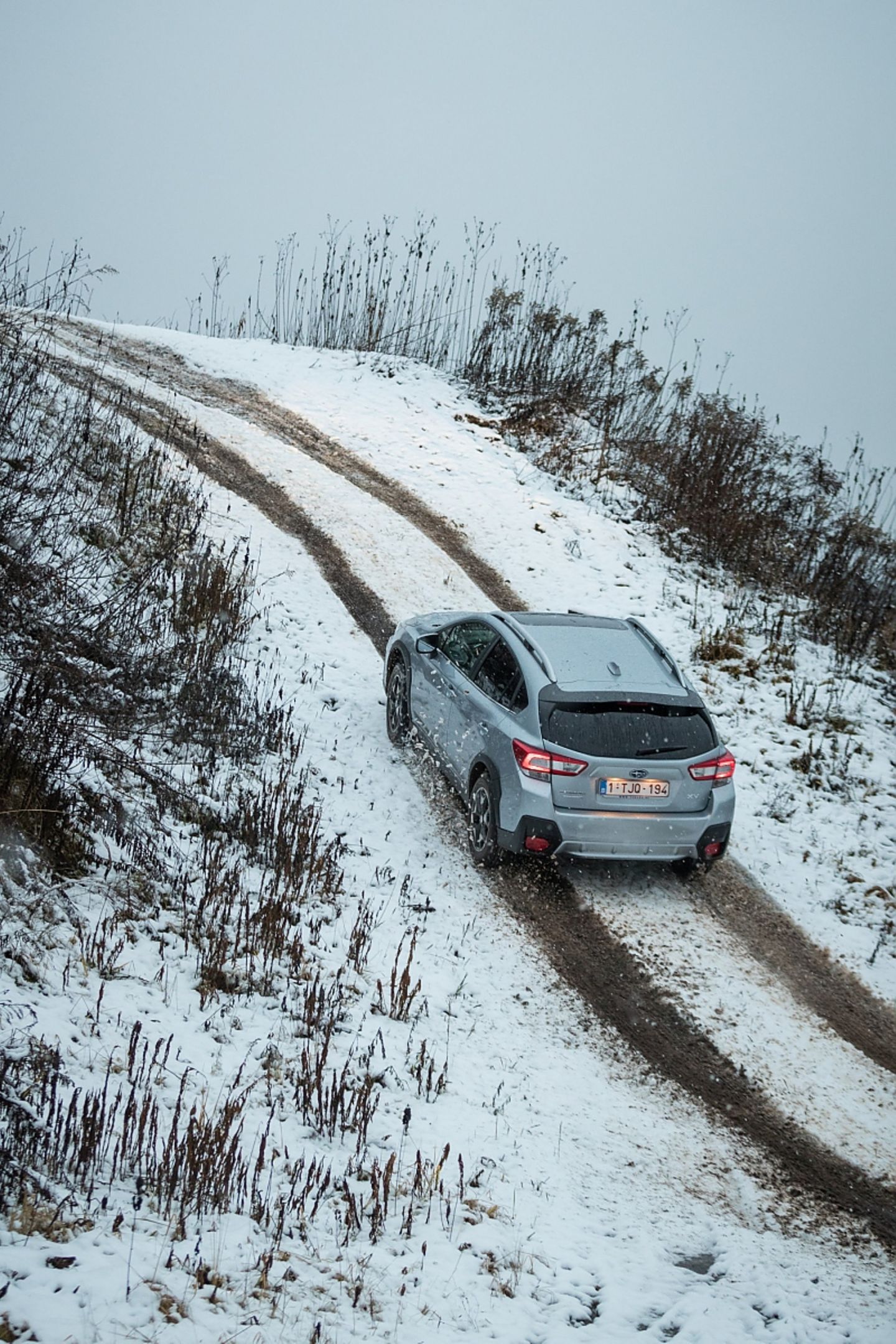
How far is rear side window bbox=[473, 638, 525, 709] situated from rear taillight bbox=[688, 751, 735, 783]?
1407mm

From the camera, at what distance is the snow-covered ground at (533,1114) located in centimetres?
388

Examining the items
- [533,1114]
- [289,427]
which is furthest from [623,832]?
[289,427]

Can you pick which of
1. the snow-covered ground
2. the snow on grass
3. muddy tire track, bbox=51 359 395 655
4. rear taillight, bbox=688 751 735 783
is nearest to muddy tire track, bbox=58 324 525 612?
the snow on grass

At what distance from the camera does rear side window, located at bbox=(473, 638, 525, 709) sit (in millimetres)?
8031

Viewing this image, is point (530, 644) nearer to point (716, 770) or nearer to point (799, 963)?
point (716, 770)

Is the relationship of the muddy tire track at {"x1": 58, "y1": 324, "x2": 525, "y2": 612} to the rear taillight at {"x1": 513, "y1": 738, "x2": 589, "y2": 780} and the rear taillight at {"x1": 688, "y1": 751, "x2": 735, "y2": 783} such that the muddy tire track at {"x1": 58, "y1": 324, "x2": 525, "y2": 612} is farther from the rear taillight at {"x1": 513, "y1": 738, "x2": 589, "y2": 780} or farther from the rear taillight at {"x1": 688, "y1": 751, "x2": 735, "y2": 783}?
the rear taillight at {"x1": 513, "y1": 738, "x2": 589, "y2": 780}

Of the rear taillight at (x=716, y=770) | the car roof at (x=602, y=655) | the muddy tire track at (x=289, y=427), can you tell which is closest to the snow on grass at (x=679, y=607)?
the muddy tire track at (x=289, y=427)

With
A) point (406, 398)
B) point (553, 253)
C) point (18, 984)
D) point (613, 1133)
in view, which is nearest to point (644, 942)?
point (613, 1133)

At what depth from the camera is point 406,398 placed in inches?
849

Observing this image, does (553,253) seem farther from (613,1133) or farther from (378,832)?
(613,1133)

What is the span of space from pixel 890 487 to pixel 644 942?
11.4 meters

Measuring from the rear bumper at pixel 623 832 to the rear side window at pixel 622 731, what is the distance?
1.45 ft

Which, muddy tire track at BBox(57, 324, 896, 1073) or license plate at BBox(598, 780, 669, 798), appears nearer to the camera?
muddy tire track at BBox(57, 324, 896, 1073)

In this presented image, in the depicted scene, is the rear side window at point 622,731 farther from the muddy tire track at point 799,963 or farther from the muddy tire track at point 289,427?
the muddy tire track at point 289,427
